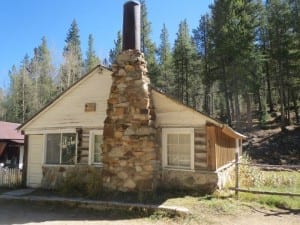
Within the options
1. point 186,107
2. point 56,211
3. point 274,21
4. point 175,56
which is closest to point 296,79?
point 274,21

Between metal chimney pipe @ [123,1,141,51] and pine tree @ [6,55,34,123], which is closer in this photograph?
metal chimney pipe @ [123,1,141,51]

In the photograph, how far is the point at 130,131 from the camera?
1170 centimetres

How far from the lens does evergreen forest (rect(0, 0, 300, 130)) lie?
2920 centimetres

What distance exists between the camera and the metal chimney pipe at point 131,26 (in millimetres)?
12734

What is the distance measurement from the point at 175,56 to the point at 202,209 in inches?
1226

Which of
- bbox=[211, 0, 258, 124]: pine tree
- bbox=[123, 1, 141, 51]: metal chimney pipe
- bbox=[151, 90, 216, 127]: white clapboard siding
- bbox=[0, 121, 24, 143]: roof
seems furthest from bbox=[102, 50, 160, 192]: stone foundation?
bbox=[211, 0, 258, 124]: pine tree

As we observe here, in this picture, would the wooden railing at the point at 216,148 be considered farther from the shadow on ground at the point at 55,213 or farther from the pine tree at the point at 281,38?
the pine tree at the point at 281,38

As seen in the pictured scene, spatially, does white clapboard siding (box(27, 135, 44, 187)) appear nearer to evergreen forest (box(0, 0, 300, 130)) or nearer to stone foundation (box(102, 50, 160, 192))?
stone foundation (box(102, 50, 160, 192))

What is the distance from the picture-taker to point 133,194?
1129 centimetres

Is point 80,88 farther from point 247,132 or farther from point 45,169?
point 247,132

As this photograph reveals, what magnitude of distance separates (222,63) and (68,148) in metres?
19.6

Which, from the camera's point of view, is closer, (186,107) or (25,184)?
(186,107)

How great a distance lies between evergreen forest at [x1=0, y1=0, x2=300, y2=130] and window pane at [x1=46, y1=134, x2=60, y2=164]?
1667 cm

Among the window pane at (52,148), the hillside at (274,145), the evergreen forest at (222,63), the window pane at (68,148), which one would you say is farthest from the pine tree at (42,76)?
the window pane at (68,148)
